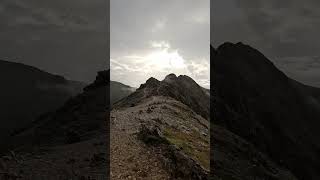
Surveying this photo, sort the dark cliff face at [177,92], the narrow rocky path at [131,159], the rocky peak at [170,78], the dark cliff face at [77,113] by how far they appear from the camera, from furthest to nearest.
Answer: the rocky peak at [170,78], the dark cliff face at [177,92], the dark cliff face at [77,113], the narrow rocky path at [131,159]

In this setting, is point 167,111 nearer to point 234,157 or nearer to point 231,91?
point 234,157

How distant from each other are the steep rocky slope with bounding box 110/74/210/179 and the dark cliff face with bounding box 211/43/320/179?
5176cm

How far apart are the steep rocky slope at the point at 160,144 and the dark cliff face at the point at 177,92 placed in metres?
6.38

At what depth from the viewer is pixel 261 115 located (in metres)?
167

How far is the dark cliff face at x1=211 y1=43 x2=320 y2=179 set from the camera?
124812 mm

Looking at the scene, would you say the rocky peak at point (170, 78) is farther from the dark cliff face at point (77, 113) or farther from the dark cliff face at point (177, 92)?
the dark cliff face at point (77, 113)

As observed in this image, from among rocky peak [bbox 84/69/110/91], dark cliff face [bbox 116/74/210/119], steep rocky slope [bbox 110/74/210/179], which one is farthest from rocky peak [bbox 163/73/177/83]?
rocky peak [bbox 84/69/110/91]

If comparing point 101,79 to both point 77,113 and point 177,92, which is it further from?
point 177,92

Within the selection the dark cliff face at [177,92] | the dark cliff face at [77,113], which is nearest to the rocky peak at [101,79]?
the dark cliff face at [77,113]

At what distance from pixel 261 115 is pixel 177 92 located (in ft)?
303

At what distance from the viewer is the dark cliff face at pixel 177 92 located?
7899 cm

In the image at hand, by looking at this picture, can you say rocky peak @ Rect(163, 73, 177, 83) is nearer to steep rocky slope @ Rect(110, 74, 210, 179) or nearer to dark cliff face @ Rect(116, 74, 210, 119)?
dark cliff face @ Rect(116, 74, 210, 119)

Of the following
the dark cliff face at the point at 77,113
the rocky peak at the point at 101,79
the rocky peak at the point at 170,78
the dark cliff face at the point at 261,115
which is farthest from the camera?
the dark cliff face at the point at 261,115

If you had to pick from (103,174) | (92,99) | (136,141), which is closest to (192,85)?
(92,99)
